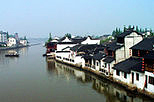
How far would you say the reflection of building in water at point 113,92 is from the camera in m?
19.9

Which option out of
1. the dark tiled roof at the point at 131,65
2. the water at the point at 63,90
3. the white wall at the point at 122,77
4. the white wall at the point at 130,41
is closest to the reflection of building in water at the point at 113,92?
the water at the point at 63,90

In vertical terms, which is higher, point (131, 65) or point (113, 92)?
point (131, 65)

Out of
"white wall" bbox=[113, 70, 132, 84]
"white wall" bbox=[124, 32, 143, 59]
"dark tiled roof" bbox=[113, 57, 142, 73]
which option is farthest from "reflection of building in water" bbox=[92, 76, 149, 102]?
"white wall" bbox=[124, 32, 143, 59]

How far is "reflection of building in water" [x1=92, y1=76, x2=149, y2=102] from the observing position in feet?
65.1

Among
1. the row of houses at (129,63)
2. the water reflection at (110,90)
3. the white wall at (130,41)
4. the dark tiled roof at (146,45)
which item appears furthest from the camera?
the white wall at (130,41)

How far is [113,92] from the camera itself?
22.6 m

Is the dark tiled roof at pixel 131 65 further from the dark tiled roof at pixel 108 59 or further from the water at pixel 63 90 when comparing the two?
the water at pixel 63 90

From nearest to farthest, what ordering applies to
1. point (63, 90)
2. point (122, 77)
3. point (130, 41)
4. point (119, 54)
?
point (122, 77)
point (63, 90)
point (130, 41)
point (119, 54)

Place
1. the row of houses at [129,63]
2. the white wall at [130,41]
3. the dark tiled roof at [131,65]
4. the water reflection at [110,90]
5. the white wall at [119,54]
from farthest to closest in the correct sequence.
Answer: the white wall at [119,54] < the white wall at [130,41] < the dark tiled roof at [131,65] < the water reflection at [110,90] < the row of houses at [129,63]

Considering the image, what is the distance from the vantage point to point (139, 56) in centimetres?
2348

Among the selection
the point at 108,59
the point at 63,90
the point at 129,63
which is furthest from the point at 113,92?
the point at 108,59

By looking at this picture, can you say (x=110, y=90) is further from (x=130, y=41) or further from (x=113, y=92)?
(x=130, y=41)

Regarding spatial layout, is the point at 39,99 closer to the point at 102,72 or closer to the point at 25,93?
the point at 25,93

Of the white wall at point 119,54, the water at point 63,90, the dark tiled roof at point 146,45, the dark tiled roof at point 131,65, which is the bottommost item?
the water at point 63,90
